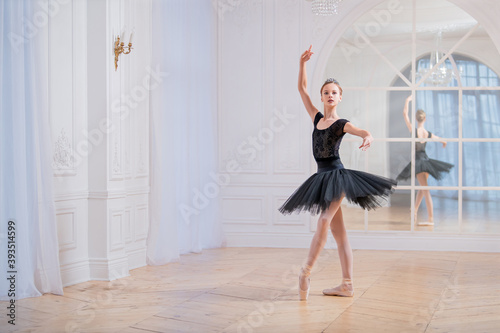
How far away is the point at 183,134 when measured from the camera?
578cm

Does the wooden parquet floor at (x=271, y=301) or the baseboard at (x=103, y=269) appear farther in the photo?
the baseboard at (x=103, y=269)

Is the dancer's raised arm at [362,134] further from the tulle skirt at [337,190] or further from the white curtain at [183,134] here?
the white curtain at [183,134]

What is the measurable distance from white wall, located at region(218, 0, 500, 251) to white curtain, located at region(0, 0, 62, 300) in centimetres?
272

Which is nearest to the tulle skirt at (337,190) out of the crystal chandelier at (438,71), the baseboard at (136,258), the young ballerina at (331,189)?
the young ballerina at (331,189)

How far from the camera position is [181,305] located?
379 cm

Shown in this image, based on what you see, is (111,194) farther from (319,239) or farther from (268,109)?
(268,109)

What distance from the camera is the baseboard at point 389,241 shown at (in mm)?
6195

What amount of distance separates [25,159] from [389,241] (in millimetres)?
3865

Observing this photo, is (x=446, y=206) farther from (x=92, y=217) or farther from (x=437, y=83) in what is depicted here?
→ (x=92, y=217)

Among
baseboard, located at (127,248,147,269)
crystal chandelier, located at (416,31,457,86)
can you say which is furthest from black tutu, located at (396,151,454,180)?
baseboard, located at (127,248,147,269)

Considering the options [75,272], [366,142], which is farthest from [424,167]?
[75,272]

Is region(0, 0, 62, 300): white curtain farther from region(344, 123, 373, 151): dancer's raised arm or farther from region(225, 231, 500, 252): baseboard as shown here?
region(225, 231, 500, 252): baseboard

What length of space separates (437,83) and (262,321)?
3.93 meters

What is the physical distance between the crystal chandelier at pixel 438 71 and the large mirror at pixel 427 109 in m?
0.01
